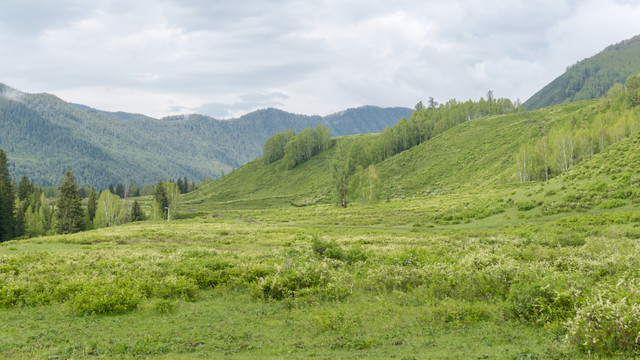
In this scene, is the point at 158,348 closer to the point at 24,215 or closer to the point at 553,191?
the point at 553,191

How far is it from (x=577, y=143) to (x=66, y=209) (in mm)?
117553

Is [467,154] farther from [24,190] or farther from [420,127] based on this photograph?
[24,190]

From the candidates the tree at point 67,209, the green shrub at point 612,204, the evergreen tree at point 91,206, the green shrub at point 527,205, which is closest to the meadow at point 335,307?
the green shrub at point 612,204

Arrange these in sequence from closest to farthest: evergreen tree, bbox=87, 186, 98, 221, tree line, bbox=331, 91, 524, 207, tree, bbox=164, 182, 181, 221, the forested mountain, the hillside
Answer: the forested mountain < evergreen tree, bbox=87, 186, 98, 221 < tree, bbox=164, 182, 181, 221 < the hillside < tree line, bbox=331, 91, 524, 207

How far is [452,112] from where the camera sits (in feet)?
568

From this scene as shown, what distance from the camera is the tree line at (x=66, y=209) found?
7269 centimetres

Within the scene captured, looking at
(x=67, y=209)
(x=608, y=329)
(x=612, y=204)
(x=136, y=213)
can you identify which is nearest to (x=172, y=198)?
(x=136, y=213)

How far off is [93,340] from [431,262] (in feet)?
58.0

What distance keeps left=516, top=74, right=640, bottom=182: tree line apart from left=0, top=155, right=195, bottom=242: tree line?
101578 millimetres

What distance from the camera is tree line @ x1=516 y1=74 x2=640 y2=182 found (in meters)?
84.2

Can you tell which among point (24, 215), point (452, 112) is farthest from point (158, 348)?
point (452, 112)

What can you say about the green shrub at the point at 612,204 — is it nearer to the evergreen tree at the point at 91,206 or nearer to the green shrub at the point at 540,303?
the green shrub at the point at 540,303

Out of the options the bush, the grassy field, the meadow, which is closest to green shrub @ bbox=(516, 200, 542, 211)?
the grassy field

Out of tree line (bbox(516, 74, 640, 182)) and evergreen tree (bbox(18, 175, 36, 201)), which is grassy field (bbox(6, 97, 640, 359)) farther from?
evergreen tree (bbox(18, 175, 36, 201))
